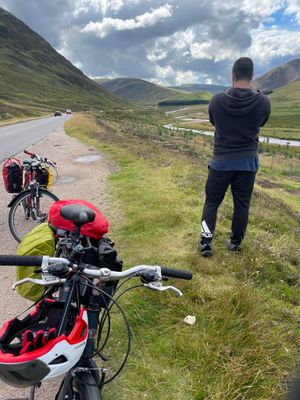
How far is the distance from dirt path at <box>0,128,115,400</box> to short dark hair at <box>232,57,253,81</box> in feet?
13.7

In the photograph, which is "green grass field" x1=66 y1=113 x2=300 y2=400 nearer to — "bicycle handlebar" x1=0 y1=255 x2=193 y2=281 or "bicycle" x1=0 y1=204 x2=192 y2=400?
"bicycle" x1=0 y1=204 x2=192 y2=400

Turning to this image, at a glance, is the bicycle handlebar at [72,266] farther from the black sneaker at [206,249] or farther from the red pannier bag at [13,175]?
the red pannier bag at [13,175]

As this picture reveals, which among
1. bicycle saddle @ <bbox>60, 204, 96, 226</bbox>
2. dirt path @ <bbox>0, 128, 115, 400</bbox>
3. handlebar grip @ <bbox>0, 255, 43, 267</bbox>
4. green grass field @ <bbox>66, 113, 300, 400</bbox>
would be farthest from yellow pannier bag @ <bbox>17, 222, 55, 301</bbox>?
green grass field @ <bbox>66, 113, 300, 400</bbox>

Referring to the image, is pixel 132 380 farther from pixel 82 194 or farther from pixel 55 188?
pixel 55 188

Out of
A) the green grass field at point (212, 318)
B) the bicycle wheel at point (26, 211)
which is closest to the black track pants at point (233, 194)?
the green grass field at point (212, 318)

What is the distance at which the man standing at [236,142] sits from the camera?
5.03m

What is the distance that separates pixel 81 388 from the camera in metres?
2.38

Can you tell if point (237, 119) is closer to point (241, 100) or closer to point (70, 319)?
point (241, 100)

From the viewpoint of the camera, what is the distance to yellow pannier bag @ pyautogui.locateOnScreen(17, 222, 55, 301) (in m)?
2.82

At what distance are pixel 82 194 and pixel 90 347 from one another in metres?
8.23

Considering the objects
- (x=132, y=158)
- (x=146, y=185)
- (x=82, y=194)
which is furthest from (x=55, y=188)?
(x=132, y=158)

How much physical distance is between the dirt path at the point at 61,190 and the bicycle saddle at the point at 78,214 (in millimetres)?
1673

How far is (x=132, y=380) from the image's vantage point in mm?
3377

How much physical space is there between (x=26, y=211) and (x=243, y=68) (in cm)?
459
